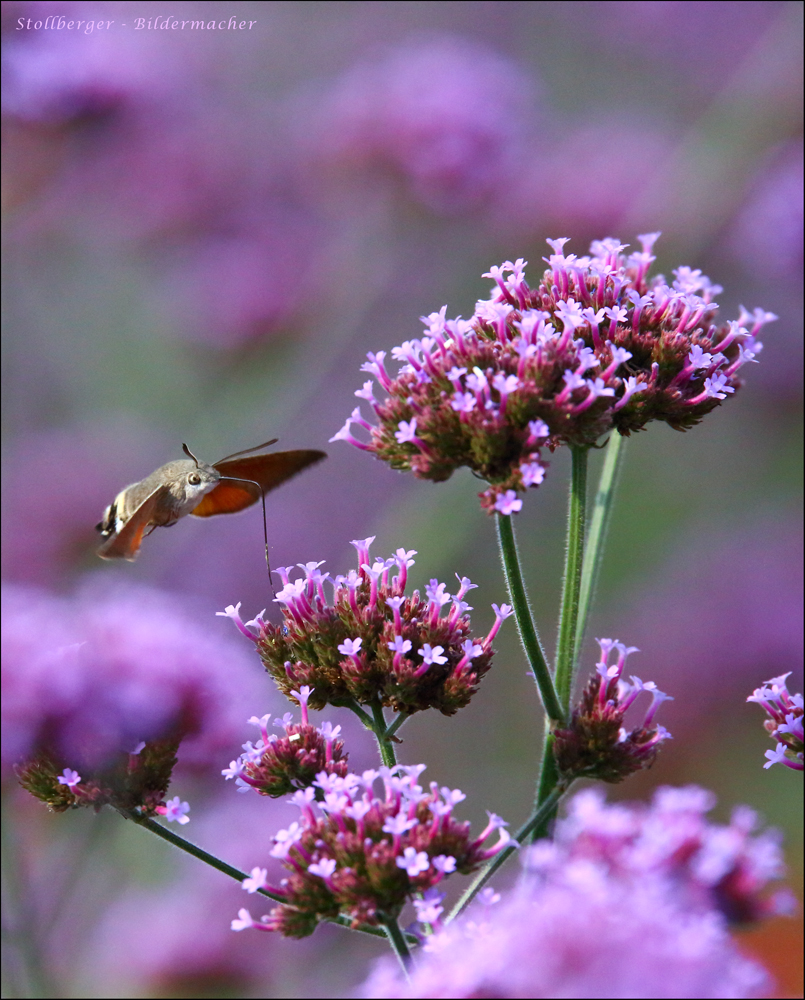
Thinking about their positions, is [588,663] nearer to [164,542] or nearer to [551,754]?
[164,542]

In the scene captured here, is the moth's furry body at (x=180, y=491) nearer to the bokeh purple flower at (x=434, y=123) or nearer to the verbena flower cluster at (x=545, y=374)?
the verbena flower cluster at (x=545, y=374)

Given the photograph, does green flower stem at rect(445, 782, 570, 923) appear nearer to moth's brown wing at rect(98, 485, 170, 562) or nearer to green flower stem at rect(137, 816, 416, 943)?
green flower stem at rect(137, 816, 416, 943)

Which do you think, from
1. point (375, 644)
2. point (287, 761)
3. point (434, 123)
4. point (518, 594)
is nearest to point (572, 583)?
point (518, 594)

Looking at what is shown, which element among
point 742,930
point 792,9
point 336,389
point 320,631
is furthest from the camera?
point 336,389

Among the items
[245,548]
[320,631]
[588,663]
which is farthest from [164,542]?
[320,631]

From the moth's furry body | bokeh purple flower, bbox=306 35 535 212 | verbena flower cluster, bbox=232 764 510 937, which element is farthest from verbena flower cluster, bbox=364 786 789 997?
bokeh purple flower, bbox=306 35 535 212

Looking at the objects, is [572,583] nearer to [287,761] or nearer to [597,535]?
[597,535]

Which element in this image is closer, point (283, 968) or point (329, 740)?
point (329, 740)
